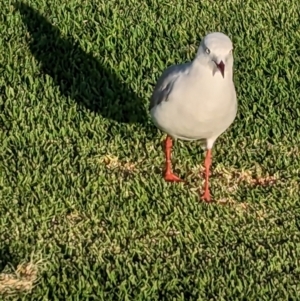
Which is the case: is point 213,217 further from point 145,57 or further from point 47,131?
point 145,57

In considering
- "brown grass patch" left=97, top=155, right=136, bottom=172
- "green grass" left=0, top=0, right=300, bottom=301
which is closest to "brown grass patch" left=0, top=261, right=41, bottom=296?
"green grass" left=0, top=0, right=300, bottom=301

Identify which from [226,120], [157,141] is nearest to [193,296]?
[226,120]

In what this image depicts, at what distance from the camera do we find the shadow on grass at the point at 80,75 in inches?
289

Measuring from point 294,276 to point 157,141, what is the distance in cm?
202

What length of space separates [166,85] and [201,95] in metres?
0.43

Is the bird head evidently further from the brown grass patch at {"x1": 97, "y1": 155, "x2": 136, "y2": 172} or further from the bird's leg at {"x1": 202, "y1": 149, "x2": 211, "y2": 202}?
the brown grass patch at {"x1": 97, "y1": 155, "x2": 136, "y2": 172}

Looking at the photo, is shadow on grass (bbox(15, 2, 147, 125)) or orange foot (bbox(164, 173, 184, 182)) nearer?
orange foot (bbox(164, 173, 184, 182))

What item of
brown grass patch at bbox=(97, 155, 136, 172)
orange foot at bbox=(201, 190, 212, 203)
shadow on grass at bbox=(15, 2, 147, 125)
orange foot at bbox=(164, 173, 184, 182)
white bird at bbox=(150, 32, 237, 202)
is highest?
shadow on grass at bbox=(15, 2, 147, 125)

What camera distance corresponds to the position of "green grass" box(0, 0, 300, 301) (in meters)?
5.38

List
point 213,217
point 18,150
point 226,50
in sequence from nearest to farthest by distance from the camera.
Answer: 1. point 226,50
2. point 213,217
3. point 18,150

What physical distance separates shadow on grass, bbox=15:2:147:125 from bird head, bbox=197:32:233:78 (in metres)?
1.62

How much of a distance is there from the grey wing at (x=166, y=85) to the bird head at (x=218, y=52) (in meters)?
0.35

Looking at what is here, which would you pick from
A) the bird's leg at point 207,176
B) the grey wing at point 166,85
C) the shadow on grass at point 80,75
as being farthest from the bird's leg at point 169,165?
the shadow on grass at point 80,75

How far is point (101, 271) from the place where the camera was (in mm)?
5359
